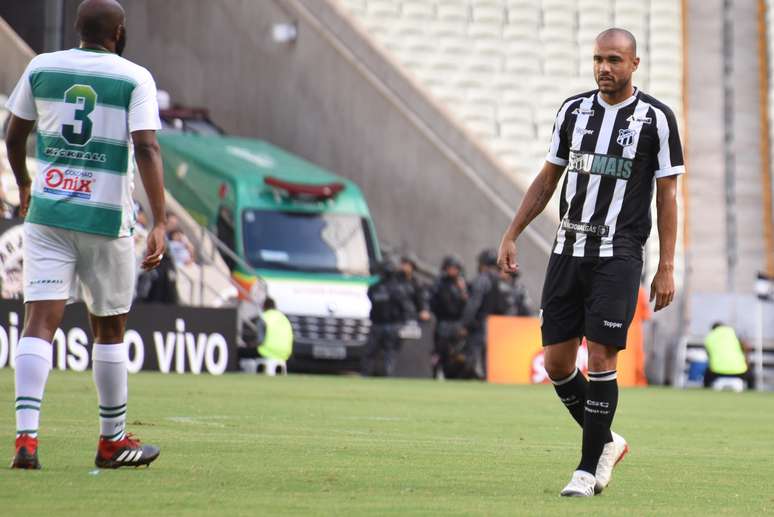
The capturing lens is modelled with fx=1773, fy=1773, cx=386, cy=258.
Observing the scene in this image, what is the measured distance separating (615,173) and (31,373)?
2.69m

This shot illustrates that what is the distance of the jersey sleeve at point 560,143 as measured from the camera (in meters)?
8.05

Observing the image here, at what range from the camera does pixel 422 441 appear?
10.8 metres

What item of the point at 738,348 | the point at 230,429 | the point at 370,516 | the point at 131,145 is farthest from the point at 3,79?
the point at 370,516

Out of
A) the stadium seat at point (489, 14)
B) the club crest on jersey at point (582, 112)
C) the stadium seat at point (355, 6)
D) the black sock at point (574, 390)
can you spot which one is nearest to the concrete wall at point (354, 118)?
the stadium seat at point (355, 6)

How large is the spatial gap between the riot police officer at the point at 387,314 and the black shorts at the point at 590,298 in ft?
58.6

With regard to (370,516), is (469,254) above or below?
below

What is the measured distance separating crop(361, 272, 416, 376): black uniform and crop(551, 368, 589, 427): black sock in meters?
17.5

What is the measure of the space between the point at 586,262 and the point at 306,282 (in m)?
18.7

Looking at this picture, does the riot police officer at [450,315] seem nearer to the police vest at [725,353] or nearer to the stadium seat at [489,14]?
the police vest at [725,353]

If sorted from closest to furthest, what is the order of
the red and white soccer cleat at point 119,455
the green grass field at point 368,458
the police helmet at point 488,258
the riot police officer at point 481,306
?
the green grass field at point 368,458
the red and white soccer cleat at point 119,455
the police helmet at point 488,258
the riot police officer at point 481,306

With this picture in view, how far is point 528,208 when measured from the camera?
26.9 ft

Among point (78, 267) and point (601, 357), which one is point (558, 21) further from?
point (78, 267)

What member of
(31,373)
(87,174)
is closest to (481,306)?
(87,174)

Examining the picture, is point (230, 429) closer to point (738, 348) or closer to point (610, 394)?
point (610, 394)
